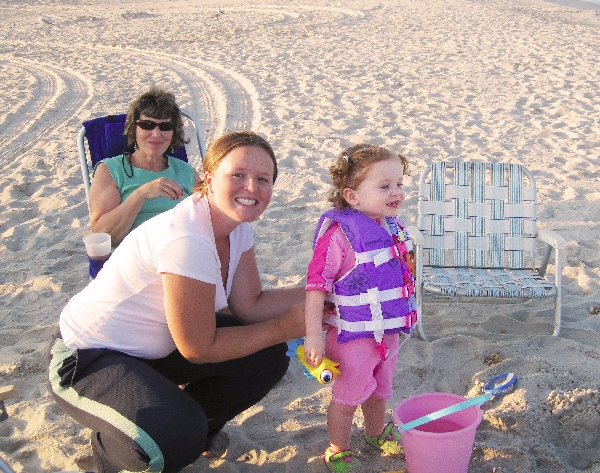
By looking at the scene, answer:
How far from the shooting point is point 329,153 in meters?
6.52

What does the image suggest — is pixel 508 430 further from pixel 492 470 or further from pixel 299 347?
pixel 299 347

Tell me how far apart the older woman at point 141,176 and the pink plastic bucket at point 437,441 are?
157 cm

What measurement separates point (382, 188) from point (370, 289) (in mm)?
398

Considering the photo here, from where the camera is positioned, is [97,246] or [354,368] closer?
[354,368]

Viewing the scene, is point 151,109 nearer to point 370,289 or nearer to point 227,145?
point 227,145

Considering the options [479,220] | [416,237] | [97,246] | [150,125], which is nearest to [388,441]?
[416,237]

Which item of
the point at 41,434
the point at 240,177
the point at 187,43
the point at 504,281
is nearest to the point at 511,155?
the point at 504,281

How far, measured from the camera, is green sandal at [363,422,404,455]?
262cm

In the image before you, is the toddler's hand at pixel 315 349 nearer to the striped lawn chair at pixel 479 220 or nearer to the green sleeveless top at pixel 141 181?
the green sleeveless top at pixel 141 181

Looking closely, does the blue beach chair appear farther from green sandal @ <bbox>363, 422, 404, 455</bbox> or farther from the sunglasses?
green sandal @ <bbox>363, 422, 404, 455</bbox>

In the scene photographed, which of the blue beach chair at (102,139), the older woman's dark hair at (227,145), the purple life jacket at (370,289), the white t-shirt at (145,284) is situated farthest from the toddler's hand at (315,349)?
the blue beach chair at (102,139)

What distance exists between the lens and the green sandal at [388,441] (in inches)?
103

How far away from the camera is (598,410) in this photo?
8.88 ft

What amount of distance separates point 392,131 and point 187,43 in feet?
26.6
